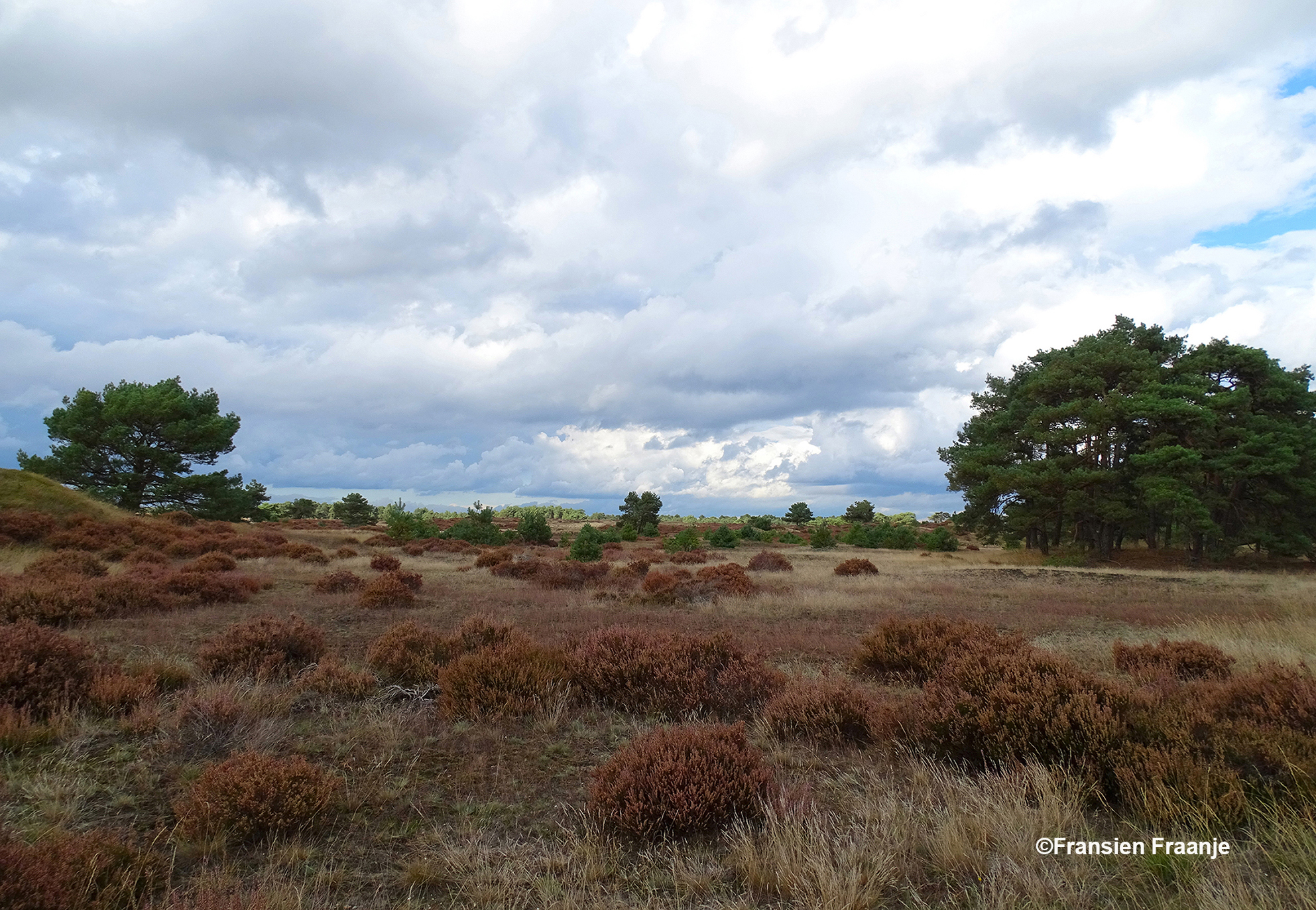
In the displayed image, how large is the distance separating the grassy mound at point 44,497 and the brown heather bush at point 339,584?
48.4ft

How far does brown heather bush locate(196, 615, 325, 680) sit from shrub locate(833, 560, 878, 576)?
64.3ft

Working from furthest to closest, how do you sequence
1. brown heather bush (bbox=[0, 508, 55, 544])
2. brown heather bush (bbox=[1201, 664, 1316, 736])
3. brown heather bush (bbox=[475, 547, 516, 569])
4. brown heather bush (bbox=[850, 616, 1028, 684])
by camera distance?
brown heather bush (bbox=[475, 547, 516, 569]), brown heather bush (bbox=[0, 508, 55, 544]), brown heather bush (bbox=[850, 616, 1028, 684]), brown heather bush (bbox=[1201, 664, 1316, 736])

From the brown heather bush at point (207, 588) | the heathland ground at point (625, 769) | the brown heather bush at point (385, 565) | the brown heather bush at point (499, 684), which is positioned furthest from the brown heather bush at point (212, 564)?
the brown heather bush at point (499, 684)

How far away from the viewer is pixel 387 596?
13.6m

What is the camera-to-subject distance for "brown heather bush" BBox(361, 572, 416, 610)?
13352mm

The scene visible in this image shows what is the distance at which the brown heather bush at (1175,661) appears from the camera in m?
7.64

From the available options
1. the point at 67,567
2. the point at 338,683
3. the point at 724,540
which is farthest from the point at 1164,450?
the point at 67,567

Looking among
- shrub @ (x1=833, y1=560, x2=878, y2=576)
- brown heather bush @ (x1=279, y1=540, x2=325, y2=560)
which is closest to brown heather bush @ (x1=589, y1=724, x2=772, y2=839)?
shrub @ (x1=833, y1=560, x2=878, y2=576)

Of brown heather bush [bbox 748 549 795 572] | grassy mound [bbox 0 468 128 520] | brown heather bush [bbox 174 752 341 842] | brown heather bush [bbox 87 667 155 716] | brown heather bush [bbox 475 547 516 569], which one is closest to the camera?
brown heather bush [bbox 174 752 341 842]

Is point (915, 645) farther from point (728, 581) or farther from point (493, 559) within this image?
point (493, 559)

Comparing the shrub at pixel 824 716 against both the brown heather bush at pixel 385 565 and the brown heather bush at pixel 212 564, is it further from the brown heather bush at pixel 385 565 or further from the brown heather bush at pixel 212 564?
the brown heather bush at pixel 385 565

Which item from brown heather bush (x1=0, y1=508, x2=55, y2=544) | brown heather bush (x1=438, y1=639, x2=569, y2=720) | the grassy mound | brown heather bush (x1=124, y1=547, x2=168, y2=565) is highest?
the grassy mound

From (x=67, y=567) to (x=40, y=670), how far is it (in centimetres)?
1150

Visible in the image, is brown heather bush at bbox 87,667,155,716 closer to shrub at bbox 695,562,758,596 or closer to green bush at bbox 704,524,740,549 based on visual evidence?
shrub at bbox 695,562,758,596
